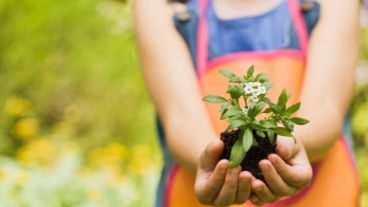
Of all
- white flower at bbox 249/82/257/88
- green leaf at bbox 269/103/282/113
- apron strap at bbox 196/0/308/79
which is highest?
apron strap at bbox 196/0/308/79

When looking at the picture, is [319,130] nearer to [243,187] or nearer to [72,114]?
[243,187]

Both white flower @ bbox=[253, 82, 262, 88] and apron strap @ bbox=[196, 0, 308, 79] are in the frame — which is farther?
apron strap @ bbox=[196, 0, 308, 79]

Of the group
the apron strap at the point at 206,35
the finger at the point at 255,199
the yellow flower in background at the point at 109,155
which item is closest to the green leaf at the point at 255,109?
the finger at the point at 255,199

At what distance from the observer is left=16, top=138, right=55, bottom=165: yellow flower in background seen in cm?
347

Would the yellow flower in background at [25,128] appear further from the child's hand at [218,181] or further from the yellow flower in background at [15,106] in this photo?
the child's hand at [218,181]

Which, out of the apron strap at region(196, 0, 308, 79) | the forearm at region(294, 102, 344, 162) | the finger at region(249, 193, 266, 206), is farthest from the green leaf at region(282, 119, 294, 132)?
the apron strap at region(196, 0, 308, 79)

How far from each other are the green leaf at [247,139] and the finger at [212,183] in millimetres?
44

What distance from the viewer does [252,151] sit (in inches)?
55.4

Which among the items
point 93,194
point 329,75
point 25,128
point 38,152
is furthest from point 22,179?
point 329,75

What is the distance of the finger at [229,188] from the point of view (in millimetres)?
1411

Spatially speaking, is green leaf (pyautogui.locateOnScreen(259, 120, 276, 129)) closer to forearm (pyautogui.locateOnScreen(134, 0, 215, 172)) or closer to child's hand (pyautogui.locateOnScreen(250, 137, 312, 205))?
child's hand (pyautogui.locateOnScreen(250, 137, 312, 205))

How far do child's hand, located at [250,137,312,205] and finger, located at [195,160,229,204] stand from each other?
0.04 metres

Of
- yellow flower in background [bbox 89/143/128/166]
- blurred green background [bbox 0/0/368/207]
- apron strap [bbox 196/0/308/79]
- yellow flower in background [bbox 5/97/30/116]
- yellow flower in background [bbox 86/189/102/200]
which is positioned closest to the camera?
apron strap [bbox 196/0/308/79]

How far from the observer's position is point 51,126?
4.00 metres
